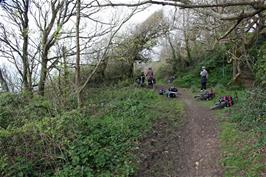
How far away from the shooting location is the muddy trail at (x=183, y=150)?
6.94 meters

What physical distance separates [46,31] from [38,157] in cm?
912

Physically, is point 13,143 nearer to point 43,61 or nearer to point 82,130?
point 82,130

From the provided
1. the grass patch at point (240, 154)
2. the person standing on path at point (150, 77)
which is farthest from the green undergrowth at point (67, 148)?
the person standing on path at point (150, 77)

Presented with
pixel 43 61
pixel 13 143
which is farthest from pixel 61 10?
pixel 13 143

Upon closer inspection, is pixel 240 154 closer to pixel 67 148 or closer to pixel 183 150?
pixel 183 150

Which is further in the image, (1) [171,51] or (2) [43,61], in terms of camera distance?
(1) [171,51]

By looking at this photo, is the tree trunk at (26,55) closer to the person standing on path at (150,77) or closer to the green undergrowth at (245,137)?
the person standing on path at (150,77)

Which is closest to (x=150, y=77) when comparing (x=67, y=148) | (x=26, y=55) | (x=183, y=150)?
(x=26, y=55)

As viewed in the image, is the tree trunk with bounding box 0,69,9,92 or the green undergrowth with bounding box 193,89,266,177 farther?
the tree trunk with bounding box 0,69,9,92

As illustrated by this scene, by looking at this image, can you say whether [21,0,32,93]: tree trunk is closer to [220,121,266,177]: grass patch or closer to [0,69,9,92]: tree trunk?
[0,69,9,92]: tree trunk

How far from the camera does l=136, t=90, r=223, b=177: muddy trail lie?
22.8 ft

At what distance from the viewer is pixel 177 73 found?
2358cm

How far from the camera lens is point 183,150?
26.5 ft

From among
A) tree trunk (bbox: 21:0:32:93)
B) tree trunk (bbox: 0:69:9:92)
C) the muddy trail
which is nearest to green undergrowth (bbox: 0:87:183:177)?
the muddy trail
